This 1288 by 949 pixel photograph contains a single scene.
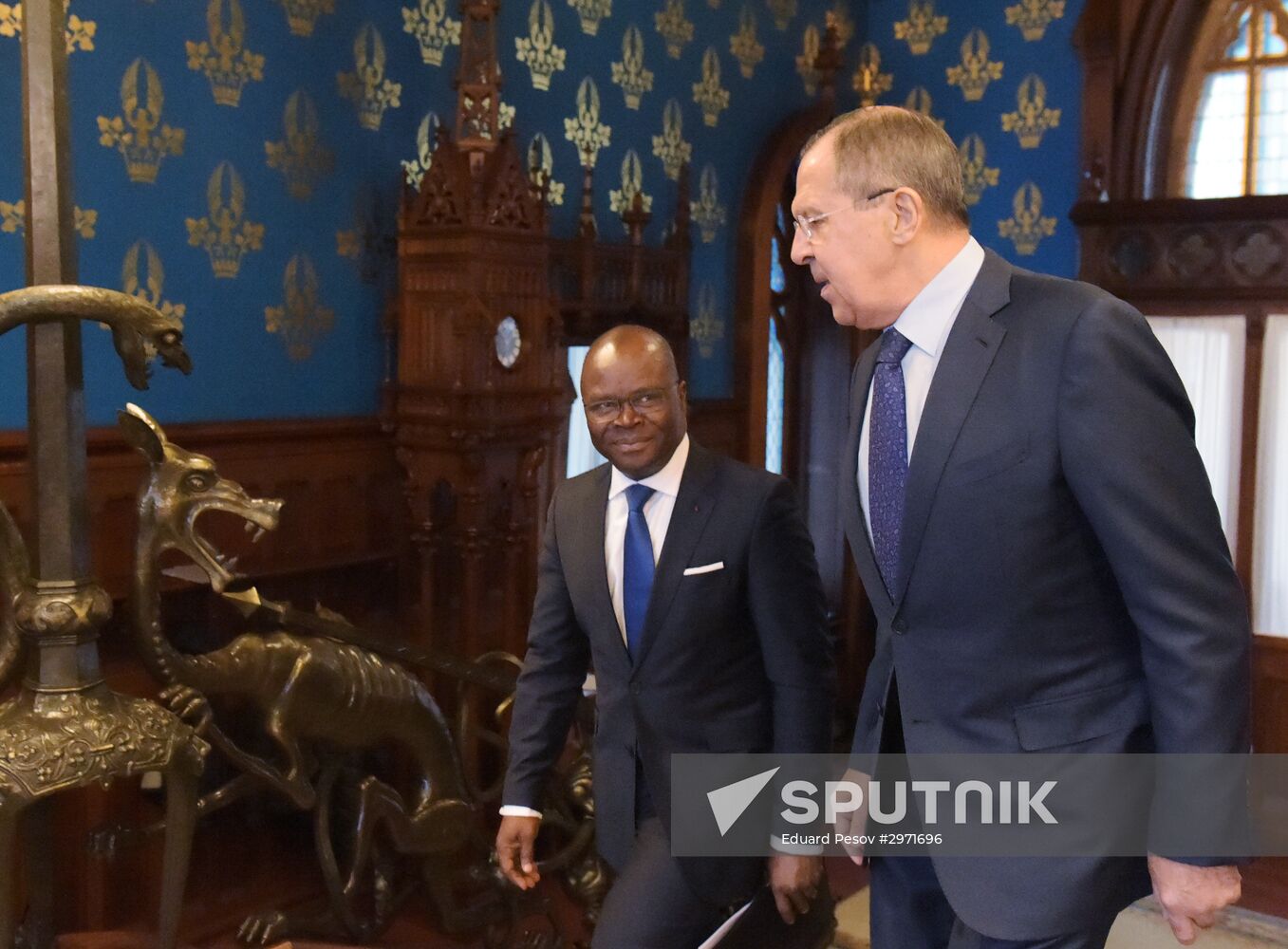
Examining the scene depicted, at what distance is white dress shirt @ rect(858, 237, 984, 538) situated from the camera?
1.61m

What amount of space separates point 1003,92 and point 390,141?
10.3ft

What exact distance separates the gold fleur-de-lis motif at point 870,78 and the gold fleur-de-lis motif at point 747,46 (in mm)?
562

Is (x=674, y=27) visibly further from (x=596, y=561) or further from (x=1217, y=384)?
(x=596, y=561)

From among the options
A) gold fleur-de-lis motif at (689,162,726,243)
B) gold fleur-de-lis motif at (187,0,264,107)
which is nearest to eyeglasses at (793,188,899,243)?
gold fleur-de-lis motif at (187,0,264,107)

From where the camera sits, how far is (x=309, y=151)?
3.60m

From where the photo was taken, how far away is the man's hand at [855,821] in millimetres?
1788

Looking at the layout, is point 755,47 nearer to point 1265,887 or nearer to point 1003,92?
point 1003,92

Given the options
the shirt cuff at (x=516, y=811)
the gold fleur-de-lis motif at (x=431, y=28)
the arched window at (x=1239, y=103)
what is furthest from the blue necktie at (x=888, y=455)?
the arched window at (x=1239, y=103)

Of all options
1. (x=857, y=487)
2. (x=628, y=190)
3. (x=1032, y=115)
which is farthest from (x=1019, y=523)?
(x=1032, y=115)

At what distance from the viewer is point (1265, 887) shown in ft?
15.2

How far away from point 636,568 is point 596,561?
0.25 ft

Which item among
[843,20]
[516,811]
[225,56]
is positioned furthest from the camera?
[843,20]

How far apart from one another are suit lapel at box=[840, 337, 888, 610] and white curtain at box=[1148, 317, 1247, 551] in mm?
3791

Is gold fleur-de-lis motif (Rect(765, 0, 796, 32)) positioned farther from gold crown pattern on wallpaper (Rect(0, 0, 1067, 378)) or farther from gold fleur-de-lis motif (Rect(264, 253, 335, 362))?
gold fleur-de-lis motif (Rect(264, 253, 335, 362))
